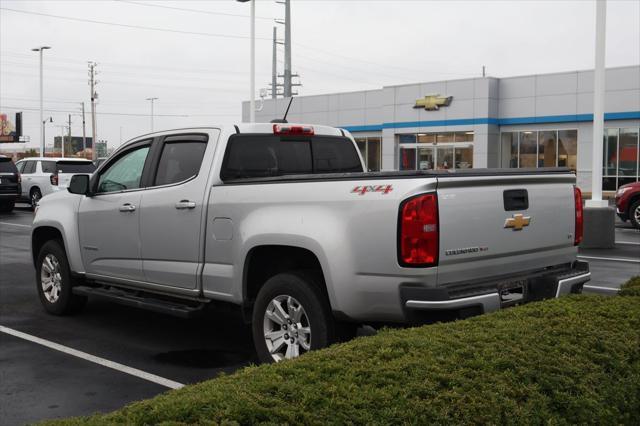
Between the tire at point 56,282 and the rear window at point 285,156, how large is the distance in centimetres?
260

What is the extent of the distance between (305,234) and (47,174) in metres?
22.7

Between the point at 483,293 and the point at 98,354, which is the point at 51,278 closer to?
the point at 98,354

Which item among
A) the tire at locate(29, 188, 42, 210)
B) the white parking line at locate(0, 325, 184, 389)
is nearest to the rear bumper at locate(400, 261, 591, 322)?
the white parking line at locate(0, 325, 184, 389)

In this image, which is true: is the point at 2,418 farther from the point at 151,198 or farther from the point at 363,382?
the point at 363,382

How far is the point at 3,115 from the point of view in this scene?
291 feet

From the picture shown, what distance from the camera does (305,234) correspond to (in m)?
5.24

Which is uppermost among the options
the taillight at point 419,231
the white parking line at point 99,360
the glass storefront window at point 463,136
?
the glass storefront window at point 463,136

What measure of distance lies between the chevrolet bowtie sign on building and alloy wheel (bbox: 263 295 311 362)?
32605mm

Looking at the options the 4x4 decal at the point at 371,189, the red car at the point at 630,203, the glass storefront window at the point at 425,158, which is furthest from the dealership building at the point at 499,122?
the 4x4 decal at the point at 371,189

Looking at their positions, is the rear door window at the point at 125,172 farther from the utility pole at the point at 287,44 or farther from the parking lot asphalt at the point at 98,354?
the utility pole at the point at 287,44

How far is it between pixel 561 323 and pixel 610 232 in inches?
454

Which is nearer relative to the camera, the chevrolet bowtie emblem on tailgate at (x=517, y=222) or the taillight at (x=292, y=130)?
the chevrolet bowtie emblem on tailgate at (x=517, y=222)

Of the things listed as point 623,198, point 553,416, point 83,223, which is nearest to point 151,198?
point 83,223

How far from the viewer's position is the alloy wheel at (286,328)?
538cm
